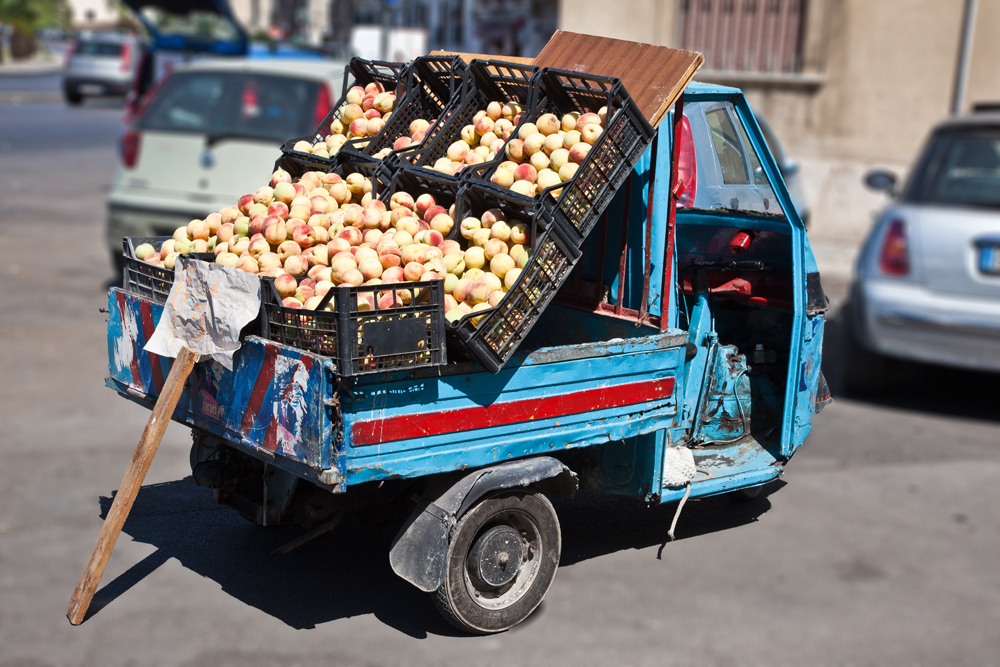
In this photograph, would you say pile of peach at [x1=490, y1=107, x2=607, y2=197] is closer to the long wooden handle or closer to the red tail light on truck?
the red tail light on truck

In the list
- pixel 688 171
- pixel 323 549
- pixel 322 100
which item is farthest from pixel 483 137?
pixel 322 100

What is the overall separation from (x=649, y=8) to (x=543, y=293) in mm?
13237

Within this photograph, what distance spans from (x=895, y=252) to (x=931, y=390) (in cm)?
182

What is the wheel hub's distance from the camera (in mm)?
3098

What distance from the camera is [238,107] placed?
8.92 meters

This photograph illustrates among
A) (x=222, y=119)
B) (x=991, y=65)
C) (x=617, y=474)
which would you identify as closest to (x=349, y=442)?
(x=617, y=474)

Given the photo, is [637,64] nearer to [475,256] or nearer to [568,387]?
[475,256]

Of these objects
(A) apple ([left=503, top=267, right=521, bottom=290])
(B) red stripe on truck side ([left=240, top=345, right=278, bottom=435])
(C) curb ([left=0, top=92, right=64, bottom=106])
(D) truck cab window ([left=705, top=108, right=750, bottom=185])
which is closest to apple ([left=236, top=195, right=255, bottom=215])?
(B) red stripe on truck side ([left=240, top=345, right=278, bottom=435])

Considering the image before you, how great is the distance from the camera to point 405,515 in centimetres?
344

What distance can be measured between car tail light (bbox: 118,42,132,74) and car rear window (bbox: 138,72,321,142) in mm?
24439

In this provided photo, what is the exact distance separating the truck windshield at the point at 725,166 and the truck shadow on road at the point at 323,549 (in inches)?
47.1

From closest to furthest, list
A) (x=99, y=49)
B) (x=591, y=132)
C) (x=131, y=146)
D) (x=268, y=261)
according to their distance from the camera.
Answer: (x=591, y=132) < (x=268, y=261) < (x=131, y=146) < (x=99, y=49)

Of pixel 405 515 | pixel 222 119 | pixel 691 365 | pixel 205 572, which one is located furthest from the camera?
pixel 222 119

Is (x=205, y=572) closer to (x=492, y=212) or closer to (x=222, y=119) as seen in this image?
(x=492, y=212)
